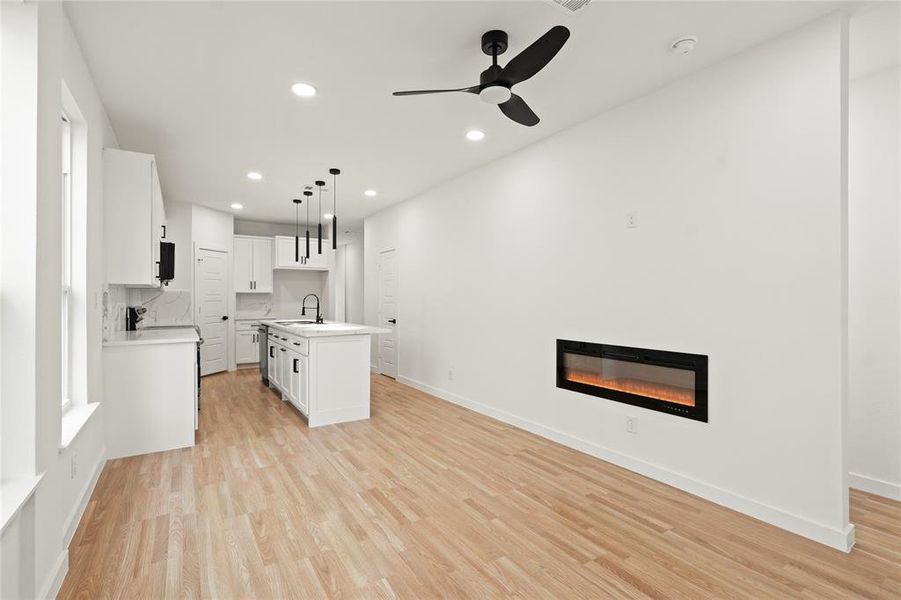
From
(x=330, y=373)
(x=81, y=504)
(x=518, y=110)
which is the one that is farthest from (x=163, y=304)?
(x=518, y=110)

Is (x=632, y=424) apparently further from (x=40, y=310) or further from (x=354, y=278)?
(x=354, y=278)

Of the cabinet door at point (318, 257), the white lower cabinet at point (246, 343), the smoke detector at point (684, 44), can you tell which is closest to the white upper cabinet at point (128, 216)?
the smoke detector at point (684, 44)

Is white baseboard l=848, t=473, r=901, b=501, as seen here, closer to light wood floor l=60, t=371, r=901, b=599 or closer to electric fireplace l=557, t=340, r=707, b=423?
light wood floor l=60, t=371, r=901, b=599

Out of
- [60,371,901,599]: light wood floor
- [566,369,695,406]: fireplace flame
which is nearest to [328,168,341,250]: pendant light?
[60,371,901,599]: light wood floor

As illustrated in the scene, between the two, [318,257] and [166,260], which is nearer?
[166,260]

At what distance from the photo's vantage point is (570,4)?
199cm

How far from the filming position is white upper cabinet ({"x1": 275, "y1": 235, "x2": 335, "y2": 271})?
814cm

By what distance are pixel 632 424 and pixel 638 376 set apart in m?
0.36

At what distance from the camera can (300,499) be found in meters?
2.74

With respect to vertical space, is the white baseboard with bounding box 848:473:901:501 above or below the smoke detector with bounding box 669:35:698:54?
below

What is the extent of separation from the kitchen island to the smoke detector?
3.32 meters

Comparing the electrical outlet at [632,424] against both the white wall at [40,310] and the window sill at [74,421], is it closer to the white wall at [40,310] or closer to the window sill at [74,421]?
the white wall at [40,310]

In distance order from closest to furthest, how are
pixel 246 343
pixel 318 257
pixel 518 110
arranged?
pixel 518 110
pixel 246 343
pixel 318 257

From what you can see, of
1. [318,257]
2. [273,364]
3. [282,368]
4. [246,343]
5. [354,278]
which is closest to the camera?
[282,368]
